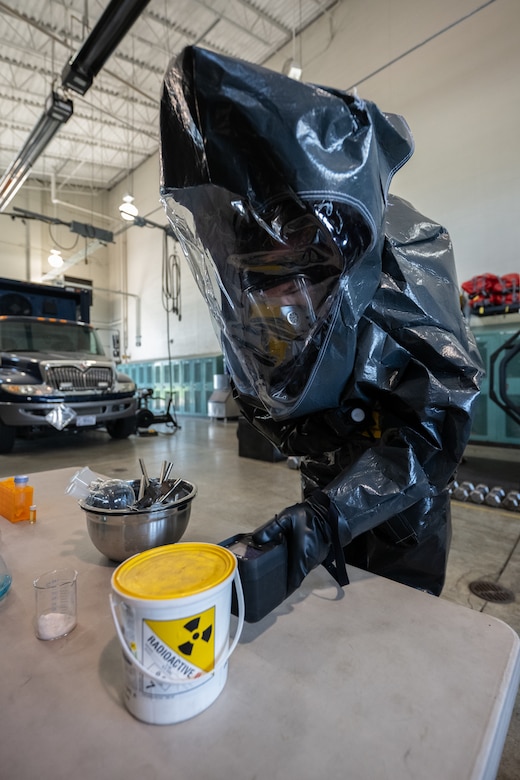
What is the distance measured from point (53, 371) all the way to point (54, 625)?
3.93 metres

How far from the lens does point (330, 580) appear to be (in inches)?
27.2

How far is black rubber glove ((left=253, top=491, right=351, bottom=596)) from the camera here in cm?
58

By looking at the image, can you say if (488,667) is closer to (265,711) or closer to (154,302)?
(265,711)

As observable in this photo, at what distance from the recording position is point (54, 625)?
1.75 ft

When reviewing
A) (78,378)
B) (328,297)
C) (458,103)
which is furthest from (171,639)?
(458,103)

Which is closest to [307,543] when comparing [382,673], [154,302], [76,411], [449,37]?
[382,673]

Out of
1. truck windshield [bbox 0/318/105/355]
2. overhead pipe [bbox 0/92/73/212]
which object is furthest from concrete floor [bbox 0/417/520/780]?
overhead pipe [bbox 0/92/73/212]

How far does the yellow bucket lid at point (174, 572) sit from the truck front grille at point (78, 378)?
3.98 m

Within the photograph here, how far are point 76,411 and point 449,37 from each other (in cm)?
616

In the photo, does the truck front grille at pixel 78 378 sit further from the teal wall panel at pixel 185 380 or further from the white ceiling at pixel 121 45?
the teal wall panel at pixel 185 380

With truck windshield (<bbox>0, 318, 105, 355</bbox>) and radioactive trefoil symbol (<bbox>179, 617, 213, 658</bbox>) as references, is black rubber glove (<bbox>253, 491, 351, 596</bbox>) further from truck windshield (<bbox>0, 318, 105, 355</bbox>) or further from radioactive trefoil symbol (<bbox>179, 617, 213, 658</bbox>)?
truck windshield (<bbox>0, 318, 105, 355</bbox>)

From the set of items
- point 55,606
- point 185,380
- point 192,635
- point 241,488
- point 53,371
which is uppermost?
point 53,371

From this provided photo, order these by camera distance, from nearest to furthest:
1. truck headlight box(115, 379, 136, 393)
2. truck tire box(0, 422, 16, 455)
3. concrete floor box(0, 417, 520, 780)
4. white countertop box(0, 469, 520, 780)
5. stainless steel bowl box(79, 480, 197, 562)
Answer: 1. white countertop box(0, 469, 520, 780)
2. stainless steel bowl box(79, 480, 197, 562)
3. concrete floor box(0, 417, 520, 780)
4. truck tire box(0, 422, 16, 455)
5. truck headlight box(115, 379, 136, 393)

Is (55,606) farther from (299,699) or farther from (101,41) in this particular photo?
(101,41)
